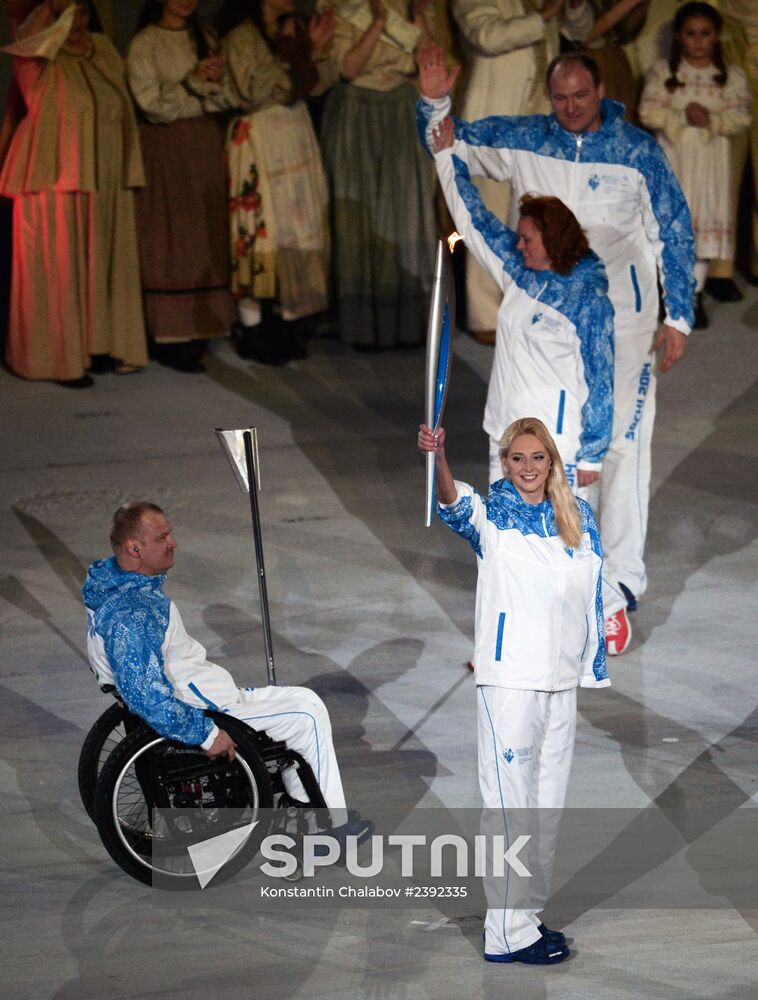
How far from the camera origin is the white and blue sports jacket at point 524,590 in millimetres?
4859

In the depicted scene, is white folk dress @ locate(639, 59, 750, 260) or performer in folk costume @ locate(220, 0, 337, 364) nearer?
performer in folk costume @ locate(220, 0, 337, 364)

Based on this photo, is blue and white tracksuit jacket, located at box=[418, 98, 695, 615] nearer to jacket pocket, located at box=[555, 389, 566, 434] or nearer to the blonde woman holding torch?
jacket pocket, located at box=[555, 389, 566, 434]

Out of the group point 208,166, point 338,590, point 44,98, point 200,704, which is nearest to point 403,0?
point 208,166

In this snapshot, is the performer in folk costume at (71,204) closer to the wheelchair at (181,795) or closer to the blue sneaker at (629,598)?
the blue sneaker at (629,598)

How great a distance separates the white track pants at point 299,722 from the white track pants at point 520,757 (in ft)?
2.18

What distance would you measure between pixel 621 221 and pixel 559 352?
0.88m

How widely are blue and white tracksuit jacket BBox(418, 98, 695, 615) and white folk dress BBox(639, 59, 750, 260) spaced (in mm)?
4178

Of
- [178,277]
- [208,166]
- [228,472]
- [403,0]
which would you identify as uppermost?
[403,0]

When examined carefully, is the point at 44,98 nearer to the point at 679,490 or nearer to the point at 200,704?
the point at 679,490

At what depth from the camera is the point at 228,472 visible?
947 cm

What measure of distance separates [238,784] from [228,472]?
4320mm

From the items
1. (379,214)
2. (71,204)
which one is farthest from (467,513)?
(379,214)

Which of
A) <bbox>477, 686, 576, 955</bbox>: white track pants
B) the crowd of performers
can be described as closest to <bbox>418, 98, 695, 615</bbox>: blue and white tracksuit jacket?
<bbox>477, 686, 576, 955</bbox>: white track pants

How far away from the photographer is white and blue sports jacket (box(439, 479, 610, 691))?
4.86 meters
